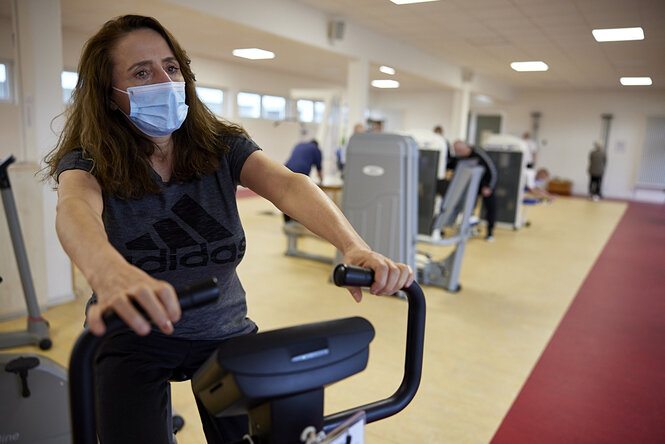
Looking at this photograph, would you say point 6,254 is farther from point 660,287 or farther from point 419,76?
point 419,76

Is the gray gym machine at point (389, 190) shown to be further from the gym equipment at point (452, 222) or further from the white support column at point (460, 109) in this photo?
the white support column at point (460, 109)

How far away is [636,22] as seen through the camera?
6688mm

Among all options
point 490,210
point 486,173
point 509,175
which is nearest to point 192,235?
point 486,173

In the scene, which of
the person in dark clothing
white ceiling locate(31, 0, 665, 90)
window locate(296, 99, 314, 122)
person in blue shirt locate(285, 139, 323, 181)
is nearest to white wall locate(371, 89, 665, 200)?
white ceiling locate(31, 0, 665, 90)

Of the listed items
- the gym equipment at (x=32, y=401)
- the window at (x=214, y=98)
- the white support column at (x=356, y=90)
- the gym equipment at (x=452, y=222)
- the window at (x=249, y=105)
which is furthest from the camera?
the window at (x=249, y=105)

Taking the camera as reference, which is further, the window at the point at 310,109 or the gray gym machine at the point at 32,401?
the window at the point at 310,109

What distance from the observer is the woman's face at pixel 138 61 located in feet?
3.59

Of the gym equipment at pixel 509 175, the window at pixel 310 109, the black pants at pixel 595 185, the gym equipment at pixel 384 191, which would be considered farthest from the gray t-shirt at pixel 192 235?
the black pants at pixel 595 185

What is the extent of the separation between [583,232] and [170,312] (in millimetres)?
9026

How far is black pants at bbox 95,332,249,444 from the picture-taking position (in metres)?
0.99

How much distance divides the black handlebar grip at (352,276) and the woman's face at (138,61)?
0.67m

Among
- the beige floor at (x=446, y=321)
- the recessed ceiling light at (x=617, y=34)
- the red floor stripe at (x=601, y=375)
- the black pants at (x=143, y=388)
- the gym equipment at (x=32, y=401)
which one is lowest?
the red floor stripe at (x=601, y=375)

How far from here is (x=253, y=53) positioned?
10.7 meters

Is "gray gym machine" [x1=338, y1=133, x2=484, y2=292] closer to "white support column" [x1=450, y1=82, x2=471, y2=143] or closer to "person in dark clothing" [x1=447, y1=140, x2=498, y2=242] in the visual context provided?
"person in dark clothing" [x1=447, y1=140, x2=498, y2=242]
